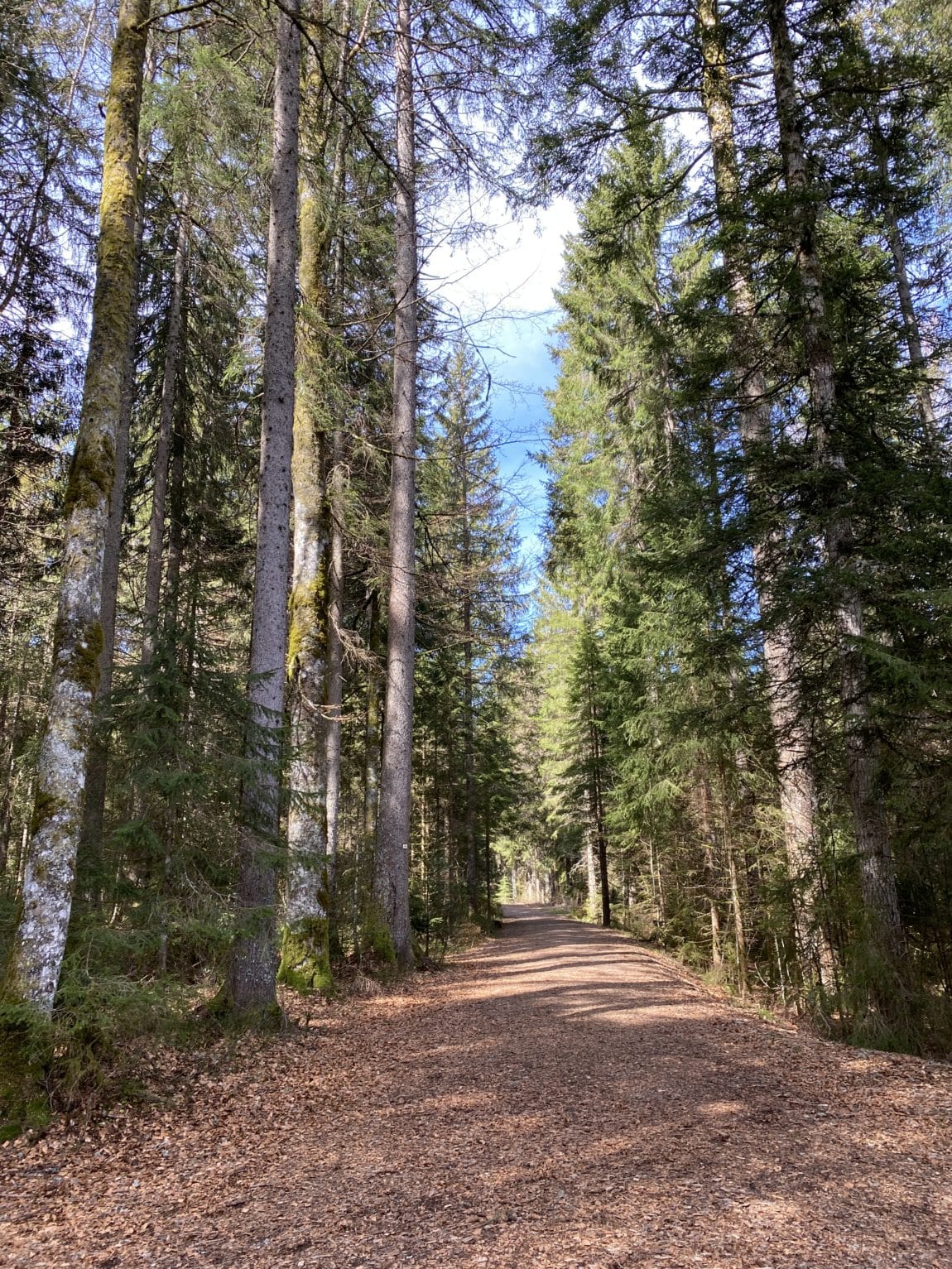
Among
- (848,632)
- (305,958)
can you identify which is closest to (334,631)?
(305,958)

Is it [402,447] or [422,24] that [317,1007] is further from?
[422,24]

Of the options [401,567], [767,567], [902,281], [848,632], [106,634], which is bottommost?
[848,632]

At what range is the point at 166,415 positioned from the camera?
41.5 ft

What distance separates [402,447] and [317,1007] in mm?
8207

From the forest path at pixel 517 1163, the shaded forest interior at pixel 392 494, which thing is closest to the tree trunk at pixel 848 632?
the shaded forest interior at pixel 392 494

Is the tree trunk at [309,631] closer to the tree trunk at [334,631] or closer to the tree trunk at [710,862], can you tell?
the tree trunk at [334,631]

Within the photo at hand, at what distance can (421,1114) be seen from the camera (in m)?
4.77

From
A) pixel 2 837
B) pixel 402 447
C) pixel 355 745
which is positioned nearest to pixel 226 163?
pixel 402 447

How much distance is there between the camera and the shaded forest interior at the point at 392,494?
559 cm

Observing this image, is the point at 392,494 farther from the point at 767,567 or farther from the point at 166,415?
the point at 767,567

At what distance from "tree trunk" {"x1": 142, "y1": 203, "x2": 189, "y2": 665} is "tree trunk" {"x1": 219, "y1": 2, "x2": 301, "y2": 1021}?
556 cm

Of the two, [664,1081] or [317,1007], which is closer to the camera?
[664,1081]

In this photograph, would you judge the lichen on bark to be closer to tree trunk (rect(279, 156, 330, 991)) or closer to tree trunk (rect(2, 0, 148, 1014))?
tree trunk (rect(279, 156, 330, 991))

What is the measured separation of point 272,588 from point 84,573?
226 centimetres
